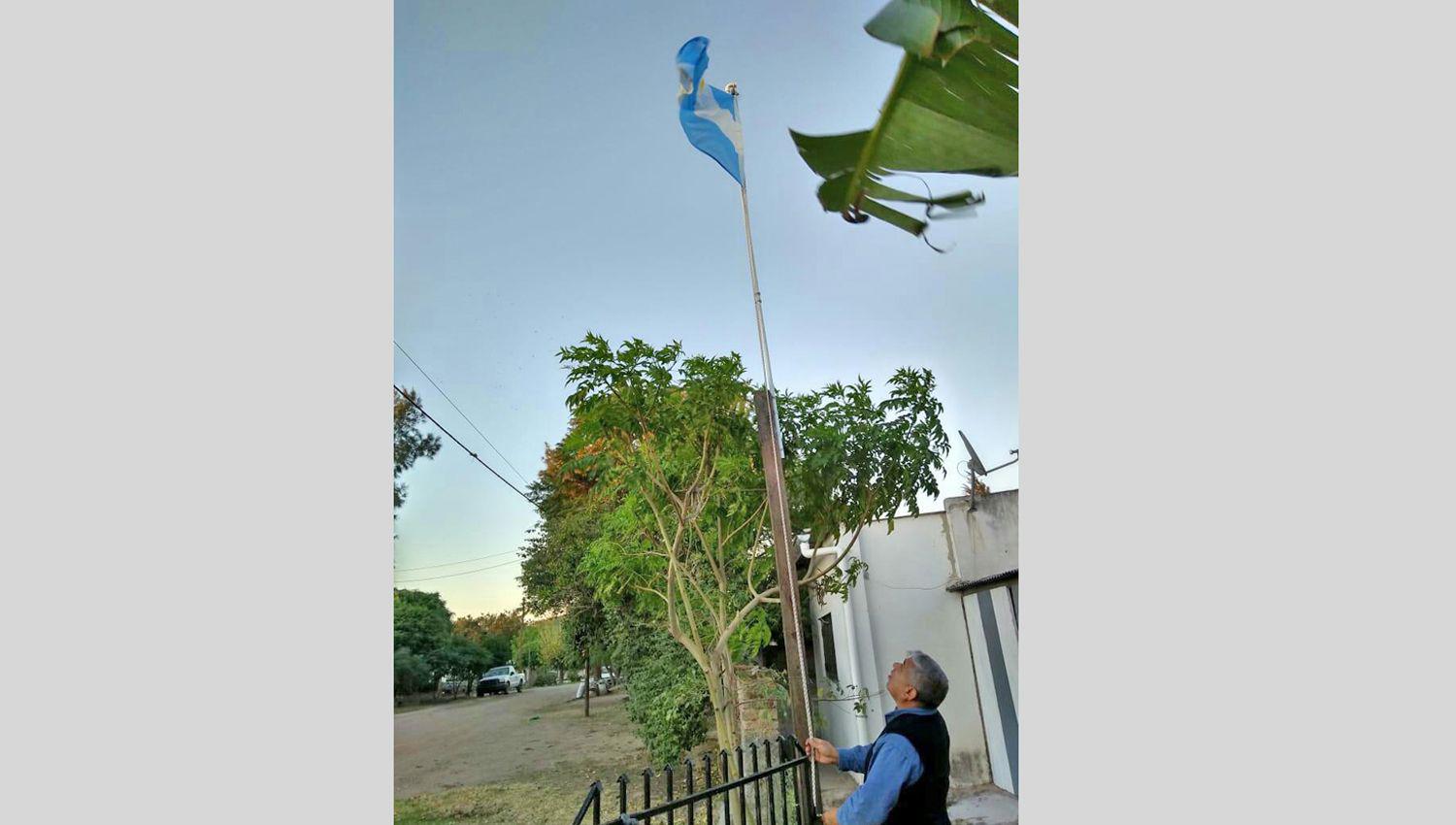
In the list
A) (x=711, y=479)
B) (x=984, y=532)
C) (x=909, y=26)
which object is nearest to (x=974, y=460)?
(x=984, y=532)

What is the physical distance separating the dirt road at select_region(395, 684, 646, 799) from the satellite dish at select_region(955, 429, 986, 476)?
1337mm

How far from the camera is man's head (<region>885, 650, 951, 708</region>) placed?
1.57 m

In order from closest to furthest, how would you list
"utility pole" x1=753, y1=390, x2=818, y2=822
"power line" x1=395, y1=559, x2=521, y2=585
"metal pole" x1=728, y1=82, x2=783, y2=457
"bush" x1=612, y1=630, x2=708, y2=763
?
1. "utility pole" x1=753, y1=390, x2=818, y2=822
2. "metal pole" x1=728, y1=82, x2=783, y2=457
3. "bush" x1=612, y1=630, x2=708, y2=763
4. "power line" x1=395, y1=559, x2=521, y2=585

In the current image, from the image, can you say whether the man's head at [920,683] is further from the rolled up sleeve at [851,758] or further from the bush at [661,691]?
the bush at [661,691]

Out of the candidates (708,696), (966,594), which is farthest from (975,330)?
(708,696)

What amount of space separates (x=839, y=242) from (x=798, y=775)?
170cm

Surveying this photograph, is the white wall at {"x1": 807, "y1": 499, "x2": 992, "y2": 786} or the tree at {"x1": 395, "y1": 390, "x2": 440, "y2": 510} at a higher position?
the tree at {"x1": 395, "y1": 390, "x2": 440, "y2": 510}

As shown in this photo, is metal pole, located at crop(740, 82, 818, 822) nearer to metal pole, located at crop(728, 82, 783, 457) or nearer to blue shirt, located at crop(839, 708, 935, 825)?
metal pole, located at crop(728, 82, 783, 457)

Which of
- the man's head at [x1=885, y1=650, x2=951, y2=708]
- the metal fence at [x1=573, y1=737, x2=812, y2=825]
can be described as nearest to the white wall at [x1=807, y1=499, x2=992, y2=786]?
the metal fence at [x1=573, y1=737, x2=812, y2=825]

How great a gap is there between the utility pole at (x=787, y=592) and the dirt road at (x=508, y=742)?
0.72 meters

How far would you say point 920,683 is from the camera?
158 centimetres

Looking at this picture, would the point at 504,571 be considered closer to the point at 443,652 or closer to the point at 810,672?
the point at 443,652

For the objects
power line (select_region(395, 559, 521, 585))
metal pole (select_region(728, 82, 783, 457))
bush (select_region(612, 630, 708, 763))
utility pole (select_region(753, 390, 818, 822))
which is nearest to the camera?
utility pole (select_region(753, 390, 818, 822))

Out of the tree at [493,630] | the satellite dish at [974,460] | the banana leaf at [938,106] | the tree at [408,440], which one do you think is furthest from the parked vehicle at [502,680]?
the banana leaf at [938,106]
